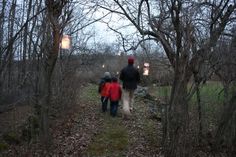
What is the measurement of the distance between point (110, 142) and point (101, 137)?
0.60 m

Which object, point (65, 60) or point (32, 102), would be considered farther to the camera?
point (65, 60)

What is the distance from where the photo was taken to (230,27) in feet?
43.0

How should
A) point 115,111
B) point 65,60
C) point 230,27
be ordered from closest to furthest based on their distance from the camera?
point 230,27
point 115,111
point 65,60

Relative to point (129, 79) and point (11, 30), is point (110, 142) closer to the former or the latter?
point (129, 79)

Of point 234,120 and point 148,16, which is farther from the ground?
point 148,16

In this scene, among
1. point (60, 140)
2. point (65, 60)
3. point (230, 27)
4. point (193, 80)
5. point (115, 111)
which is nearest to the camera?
point (193, 80)

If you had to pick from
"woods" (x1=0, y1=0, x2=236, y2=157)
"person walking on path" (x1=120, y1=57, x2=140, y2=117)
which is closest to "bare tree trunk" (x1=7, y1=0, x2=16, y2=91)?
"woods" (x1=0, y1=0, x2=236, y2=157)

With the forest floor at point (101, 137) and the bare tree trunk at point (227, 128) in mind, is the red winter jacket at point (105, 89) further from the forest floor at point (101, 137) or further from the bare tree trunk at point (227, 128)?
the bare tree trunk at point (227, 128)

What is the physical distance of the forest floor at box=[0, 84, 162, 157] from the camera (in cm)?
1121

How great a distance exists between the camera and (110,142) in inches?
478

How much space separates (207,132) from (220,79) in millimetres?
1734

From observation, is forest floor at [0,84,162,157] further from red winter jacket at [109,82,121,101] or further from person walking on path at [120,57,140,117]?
person walking on path at [120,57,140,117]

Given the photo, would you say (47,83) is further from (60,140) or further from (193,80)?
(193,80)

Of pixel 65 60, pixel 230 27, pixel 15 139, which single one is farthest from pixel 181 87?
pixel 65 60
